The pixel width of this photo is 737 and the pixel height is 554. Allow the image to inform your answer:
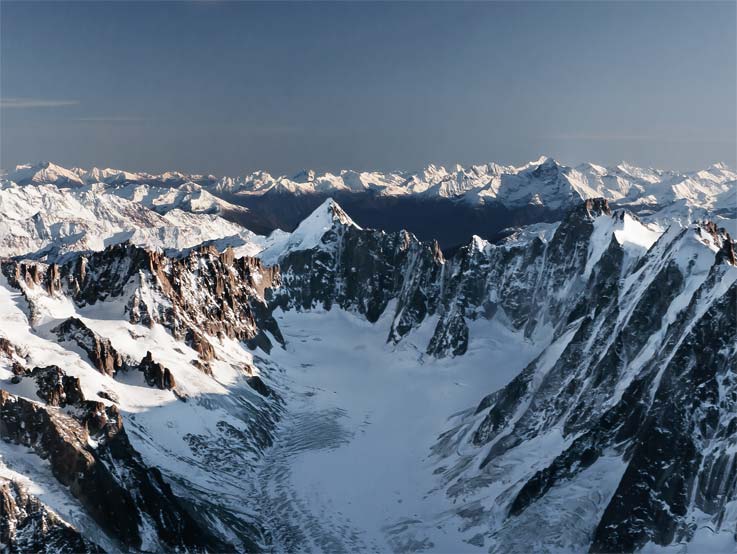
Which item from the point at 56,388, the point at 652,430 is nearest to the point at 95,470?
the point at 56,388

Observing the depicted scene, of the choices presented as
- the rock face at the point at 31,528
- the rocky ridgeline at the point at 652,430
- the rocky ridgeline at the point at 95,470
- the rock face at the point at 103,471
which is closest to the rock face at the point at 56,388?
the rocky ridgeline at the point at 95,470

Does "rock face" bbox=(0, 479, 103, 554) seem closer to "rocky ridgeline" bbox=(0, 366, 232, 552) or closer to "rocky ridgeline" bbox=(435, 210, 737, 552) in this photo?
"rocky ridgeline" bbox=(0, 366, 232, 552)

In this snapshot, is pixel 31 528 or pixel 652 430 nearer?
pixel 31 528

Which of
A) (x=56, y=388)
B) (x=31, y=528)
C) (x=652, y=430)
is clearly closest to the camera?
(x=31, y=528)

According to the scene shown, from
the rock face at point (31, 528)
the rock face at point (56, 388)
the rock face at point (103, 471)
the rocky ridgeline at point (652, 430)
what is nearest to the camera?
the rock face at point (31, 528)

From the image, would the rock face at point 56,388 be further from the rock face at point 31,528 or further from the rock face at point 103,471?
the rock face at point 31,528

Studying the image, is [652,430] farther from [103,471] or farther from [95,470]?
[95,470]

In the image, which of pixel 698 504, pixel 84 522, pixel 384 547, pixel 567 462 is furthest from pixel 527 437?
pixel 84 522

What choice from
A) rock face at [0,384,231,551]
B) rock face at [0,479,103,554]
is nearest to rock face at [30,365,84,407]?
rock face at [0,384,231,551]

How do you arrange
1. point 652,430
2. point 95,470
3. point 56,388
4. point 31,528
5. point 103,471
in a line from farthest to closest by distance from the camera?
point 56,388 → point 652,430 → point 103,471 → point 95,470 → point 31,528
